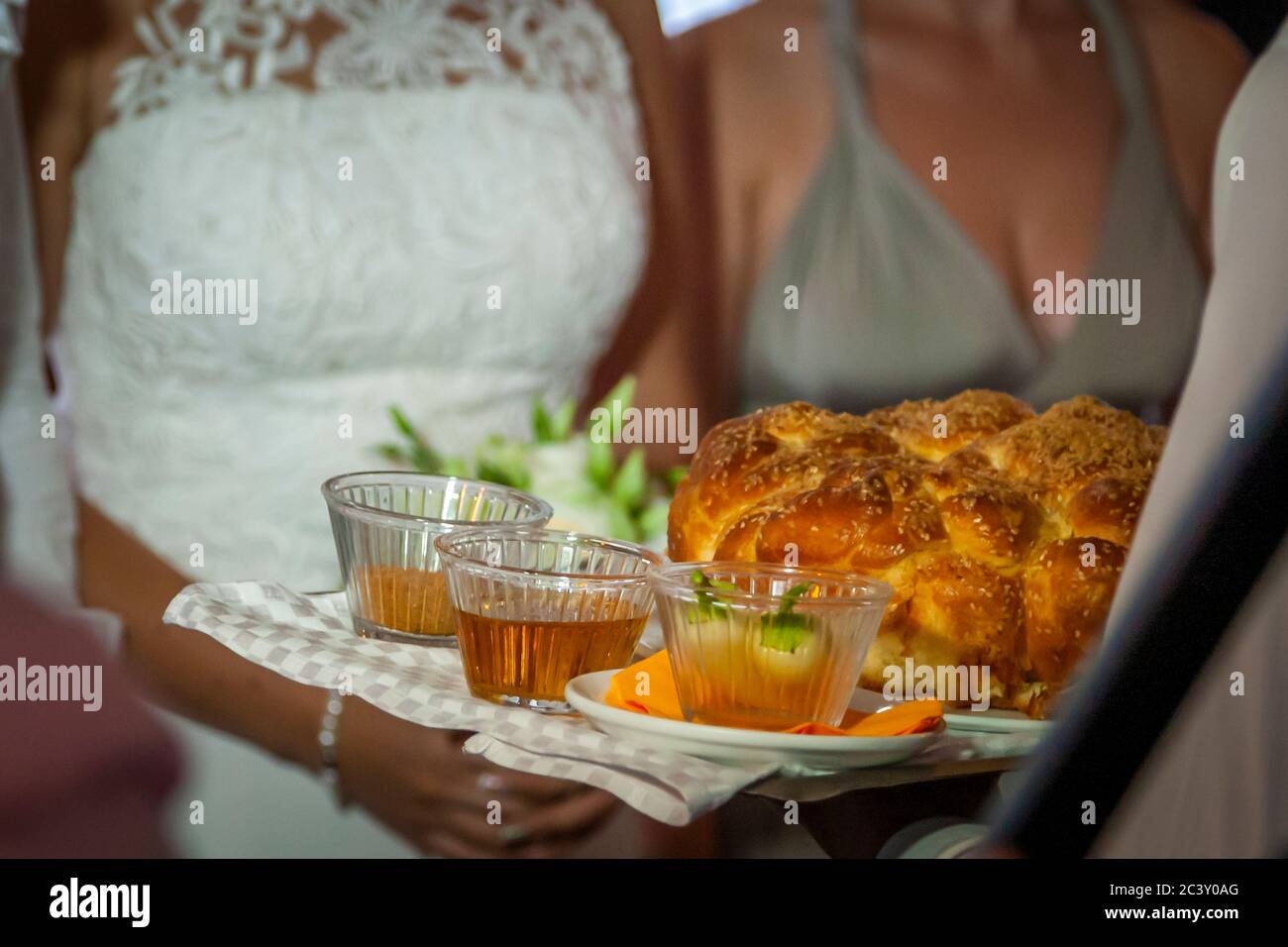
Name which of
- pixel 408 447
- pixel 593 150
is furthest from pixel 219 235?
pixel 593 150

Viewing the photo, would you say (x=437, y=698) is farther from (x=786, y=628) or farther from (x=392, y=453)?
(x=392, y=453)

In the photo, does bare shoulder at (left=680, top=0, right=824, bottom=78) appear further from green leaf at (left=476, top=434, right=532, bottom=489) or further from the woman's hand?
the woman's hand

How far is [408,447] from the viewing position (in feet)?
3.77

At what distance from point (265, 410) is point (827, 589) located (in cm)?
80

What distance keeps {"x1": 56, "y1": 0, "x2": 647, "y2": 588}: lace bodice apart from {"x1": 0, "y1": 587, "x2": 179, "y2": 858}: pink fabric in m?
0.14

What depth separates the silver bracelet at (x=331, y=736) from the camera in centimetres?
86

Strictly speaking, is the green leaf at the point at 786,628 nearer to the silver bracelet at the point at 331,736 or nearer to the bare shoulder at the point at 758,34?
the silver bracelet at the point at 331,736

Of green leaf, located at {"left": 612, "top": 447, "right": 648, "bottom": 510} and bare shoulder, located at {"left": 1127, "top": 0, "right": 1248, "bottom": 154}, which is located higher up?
bare shoulder, located at {"left": 1127, "top": 0, "right": 1248, "bottom": 154}

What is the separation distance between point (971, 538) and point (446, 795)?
1.39ft

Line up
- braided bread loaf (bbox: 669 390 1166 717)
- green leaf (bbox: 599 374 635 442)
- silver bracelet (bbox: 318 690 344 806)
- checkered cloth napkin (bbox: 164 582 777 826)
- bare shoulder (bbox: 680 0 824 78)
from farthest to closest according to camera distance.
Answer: bare shoulder (bbox: 680 0 824 78), green leaf (bbox: 599 374 635 442), silver bracelet (bbox: 318 690 344 806), braided bread loaf (bbox: 669 390 1166 717), checkered cloth napkin (bbox: 164 582 777 826)

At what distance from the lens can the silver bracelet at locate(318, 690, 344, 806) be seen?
858 millimetres

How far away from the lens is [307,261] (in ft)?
3.56

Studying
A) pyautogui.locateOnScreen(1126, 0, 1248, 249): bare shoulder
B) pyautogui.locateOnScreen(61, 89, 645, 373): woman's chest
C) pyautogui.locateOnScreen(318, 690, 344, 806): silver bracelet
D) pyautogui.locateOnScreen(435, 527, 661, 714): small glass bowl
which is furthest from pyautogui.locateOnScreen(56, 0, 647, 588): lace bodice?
pyautogui.locateOnScreen(1126, 0, 1248, 249): bare shoulder
